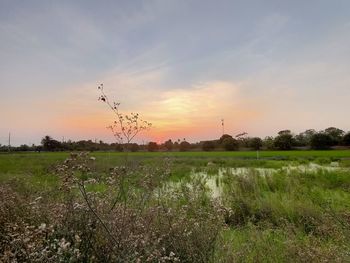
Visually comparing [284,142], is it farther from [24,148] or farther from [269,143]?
[24,148]

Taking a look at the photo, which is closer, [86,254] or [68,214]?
[86,254]

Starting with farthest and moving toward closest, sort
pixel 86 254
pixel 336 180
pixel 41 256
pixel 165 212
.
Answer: pixel 336 180 → pixel 165 212 → pixel 86 254 → pixel 41 256

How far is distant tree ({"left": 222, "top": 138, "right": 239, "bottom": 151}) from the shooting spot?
307ft

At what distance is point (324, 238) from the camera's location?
6160mm

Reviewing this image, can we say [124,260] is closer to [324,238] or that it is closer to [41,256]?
[41,256]

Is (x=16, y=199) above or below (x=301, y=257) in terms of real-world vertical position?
above

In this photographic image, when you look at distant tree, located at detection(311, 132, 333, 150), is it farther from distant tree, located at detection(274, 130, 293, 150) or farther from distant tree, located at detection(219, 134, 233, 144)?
distant tree, located at detection(219, 134, 233, 144)

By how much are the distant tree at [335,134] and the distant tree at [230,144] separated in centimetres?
2080

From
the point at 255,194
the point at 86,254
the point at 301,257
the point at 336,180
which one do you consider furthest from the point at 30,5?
the point at 336,180

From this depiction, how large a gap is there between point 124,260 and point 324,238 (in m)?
3.89

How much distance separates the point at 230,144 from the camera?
94.2m

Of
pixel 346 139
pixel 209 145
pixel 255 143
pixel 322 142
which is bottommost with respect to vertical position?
pixel 322 142

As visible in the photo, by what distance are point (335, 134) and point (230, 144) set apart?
2416 cm

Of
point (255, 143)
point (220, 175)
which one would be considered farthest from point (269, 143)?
point (220, 175)
